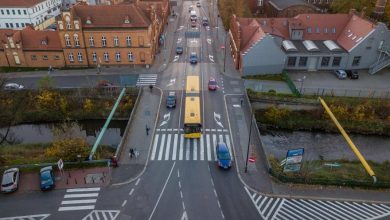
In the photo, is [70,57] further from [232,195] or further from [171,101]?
[232,195]

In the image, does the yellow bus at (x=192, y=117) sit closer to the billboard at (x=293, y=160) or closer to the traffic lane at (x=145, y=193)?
the traffic lane at (x=145, y=193)

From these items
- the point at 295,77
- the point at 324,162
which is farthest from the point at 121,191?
the point at 295,77

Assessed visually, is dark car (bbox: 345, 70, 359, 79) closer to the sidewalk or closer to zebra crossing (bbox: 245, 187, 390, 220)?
zebra crossing (bbox: 245, 187, 390, 220)

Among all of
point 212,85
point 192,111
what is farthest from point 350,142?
point 212,85

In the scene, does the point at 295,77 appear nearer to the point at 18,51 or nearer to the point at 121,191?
the point at 121,191

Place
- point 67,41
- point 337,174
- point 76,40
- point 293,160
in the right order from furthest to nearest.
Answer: point 67,41 < point 76,40 < point 337,174 < point 293,160

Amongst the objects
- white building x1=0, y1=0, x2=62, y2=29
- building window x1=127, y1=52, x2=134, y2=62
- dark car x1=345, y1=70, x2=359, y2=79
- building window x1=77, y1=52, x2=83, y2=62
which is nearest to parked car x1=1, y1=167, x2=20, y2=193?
building window x1=77, y1=52, x2=83, y2=62

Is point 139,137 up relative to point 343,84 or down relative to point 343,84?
down
